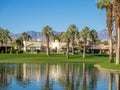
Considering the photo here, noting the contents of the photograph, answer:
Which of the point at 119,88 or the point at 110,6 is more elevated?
the point at 110,6

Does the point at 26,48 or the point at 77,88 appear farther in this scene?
the point at 26,48

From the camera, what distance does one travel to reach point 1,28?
7628 inches

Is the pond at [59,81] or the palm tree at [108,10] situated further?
the palm tree at [108,10]

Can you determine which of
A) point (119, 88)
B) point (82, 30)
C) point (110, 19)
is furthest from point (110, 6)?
point (82, 30)

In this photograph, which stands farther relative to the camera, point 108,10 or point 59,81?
point 108,10

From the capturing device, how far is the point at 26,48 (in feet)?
656

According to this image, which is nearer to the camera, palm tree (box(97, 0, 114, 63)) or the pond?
the pond

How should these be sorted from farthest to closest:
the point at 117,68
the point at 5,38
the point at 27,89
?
the point at 5,38 → the point at 117,68 → the point at 27,89

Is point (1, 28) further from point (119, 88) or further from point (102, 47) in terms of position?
point (119, 88)

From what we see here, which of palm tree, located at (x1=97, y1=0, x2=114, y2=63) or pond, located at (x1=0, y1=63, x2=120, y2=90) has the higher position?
palm tree, located at (x1=97, y1=0, x2=114, y2=63)

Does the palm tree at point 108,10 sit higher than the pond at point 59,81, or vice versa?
the palm tree at point 108,10

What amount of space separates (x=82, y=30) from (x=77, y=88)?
122648 mm

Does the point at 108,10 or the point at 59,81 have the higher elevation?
the point at 108,10

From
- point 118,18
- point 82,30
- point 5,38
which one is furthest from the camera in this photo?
point 5,38
